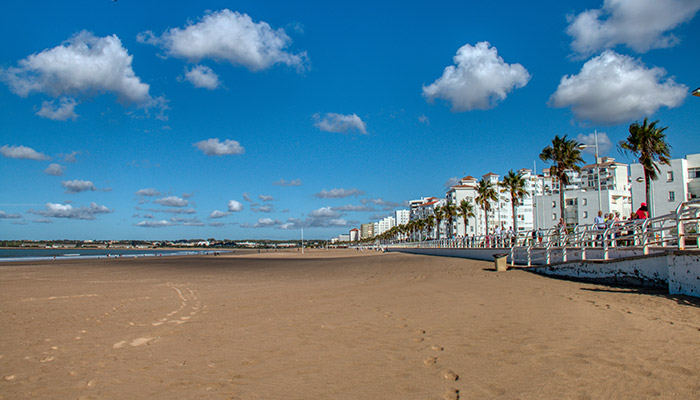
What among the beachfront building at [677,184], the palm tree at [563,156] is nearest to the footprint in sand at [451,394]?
the palm tree at [563,156]

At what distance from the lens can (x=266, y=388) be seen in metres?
4.42

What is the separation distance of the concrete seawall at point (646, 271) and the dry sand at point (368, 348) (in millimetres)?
571

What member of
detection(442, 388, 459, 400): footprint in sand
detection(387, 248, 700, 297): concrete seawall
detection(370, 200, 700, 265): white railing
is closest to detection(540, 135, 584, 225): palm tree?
detection(370, 200, 700, 265): white railing

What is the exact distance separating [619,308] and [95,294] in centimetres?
1405

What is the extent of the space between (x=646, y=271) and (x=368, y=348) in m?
8.50

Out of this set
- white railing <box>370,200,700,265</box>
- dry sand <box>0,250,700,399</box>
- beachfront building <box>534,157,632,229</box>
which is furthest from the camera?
beachfront building <box>534,157,632,229</box>

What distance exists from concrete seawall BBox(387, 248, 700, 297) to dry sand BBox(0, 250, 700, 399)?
57 centimetres

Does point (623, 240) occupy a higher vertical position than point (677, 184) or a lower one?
lower

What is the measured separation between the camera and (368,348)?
5.94m

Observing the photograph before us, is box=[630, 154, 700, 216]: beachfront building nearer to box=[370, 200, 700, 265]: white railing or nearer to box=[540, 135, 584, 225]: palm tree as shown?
box=[540, 135, 584, 225]: palm tree

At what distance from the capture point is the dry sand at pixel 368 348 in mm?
4344

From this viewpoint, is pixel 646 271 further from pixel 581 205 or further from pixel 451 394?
pixel 581 205

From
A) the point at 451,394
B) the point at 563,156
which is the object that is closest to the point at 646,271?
the point at 451,394

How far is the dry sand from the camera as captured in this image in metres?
4.34
